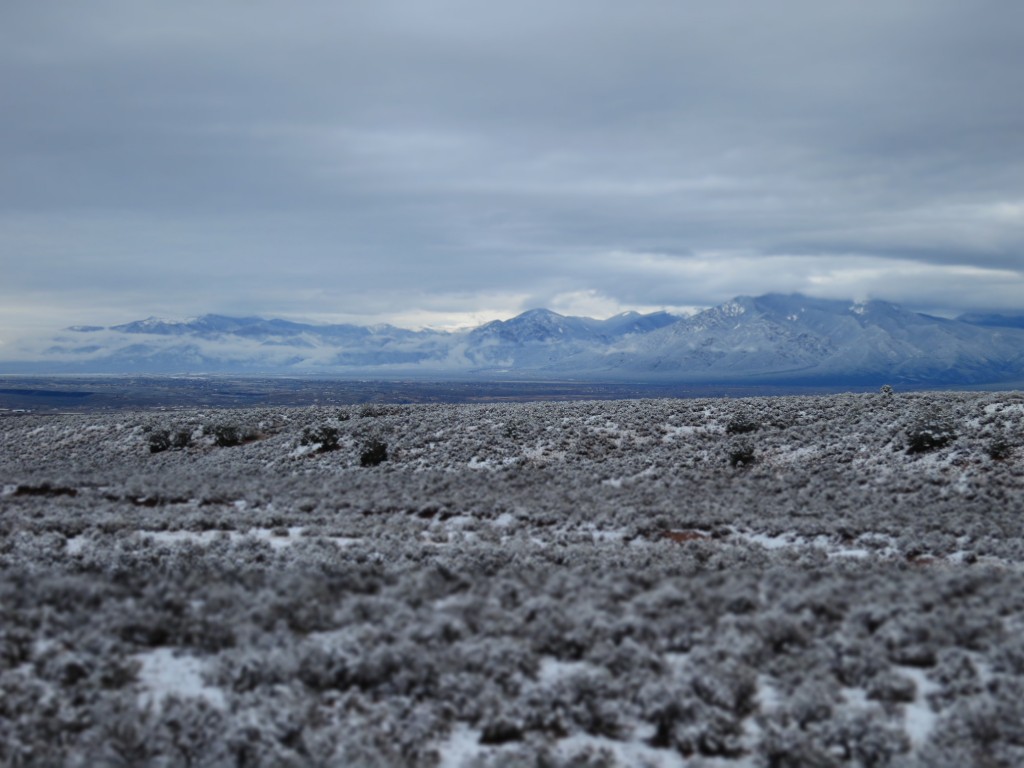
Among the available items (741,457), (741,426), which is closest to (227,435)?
(741,426)

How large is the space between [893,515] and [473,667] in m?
15.4

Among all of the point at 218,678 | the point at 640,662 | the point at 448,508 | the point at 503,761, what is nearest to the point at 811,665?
the point at 640,662

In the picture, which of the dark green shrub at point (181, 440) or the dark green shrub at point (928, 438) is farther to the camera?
the dark green shrub at point (181, 440)

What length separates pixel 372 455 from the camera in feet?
114


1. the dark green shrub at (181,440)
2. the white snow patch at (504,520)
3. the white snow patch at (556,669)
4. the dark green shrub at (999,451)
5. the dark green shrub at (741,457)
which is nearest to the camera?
the white snow patch at (556,669)

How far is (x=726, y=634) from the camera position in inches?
367

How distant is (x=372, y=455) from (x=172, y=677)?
26.5 meters

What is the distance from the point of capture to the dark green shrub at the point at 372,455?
34719 millimetres

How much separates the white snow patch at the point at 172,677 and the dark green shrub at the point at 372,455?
2559cm

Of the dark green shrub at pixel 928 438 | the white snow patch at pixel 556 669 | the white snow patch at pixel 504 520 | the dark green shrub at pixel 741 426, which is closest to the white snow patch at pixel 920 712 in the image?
the white snow patch at pixel 556 669

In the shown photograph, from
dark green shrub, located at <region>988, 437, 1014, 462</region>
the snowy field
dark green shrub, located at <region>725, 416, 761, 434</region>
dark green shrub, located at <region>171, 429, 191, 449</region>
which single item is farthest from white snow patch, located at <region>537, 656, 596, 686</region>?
dark green shrub, located at <region>171, 429, 191, 449</region>

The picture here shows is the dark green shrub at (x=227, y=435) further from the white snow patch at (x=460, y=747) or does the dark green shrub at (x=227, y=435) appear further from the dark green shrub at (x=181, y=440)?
the white snow patch at (x=460, y=747)

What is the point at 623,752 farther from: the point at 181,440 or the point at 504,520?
the point at 181,440

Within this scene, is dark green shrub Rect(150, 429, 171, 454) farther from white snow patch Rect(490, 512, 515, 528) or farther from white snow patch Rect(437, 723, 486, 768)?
white snow patch Rect(437, 723, 486, 768)
